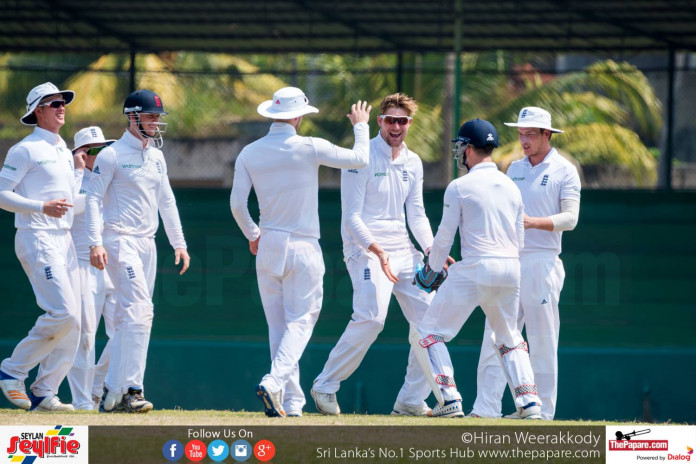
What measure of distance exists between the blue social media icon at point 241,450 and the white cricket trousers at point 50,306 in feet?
6.04

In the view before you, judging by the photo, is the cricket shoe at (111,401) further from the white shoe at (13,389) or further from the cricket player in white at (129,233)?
the white shoe at (13,389)

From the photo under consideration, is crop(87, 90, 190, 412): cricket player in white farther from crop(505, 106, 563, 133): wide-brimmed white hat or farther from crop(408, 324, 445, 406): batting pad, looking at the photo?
crop(505, 106, 563, 133): wide-brimmed white hat

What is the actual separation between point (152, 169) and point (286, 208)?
98cm

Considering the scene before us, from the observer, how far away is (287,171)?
6938 mm

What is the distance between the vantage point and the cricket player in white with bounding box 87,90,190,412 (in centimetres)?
703

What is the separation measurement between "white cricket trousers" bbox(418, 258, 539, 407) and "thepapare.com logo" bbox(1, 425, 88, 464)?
224 cm

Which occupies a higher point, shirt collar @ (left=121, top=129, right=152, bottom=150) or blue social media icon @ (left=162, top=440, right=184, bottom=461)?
shirt collar @ (left=121, top=129, right=152, bottom=150)

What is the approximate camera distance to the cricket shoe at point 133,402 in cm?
701

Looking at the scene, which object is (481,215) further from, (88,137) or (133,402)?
(88,137)

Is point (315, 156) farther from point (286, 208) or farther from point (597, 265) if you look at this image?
point (597, 265)

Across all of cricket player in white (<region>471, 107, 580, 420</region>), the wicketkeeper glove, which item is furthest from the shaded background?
the wicketkeeper glove

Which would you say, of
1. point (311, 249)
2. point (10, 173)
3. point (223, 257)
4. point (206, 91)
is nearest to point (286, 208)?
point (311, 249)

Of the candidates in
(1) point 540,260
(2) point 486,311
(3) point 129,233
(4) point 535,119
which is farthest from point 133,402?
(4) point 535,119

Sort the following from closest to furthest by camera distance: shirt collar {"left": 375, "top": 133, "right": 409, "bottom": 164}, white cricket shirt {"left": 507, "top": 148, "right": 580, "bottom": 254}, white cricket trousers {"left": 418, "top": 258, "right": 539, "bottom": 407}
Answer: white cricket trousers {"left": 418, "top": 258, "right": 539, "bottom": 407}, shirt collar {"left": 375, "top": 133, "right": 409, "bottom": 164}, white cricket shirt {"left": 507, "top": 148, "right": 580, "bottom": 254}
